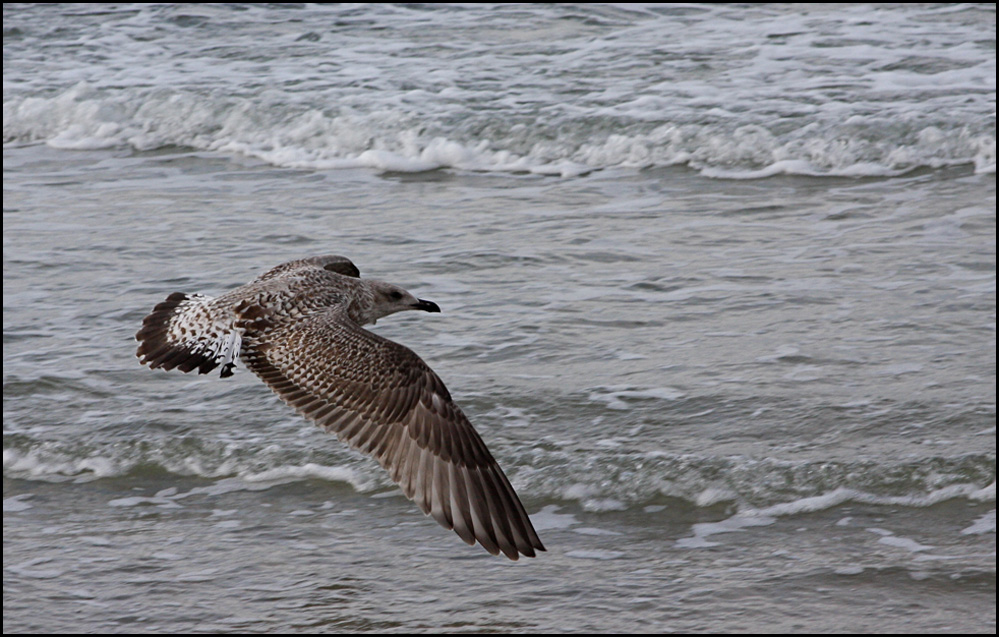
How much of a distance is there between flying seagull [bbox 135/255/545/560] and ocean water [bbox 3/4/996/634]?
212 millimetres

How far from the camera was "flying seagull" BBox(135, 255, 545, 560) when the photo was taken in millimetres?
3947

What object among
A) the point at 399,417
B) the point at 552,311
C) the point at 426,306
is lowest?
the point at 552,311

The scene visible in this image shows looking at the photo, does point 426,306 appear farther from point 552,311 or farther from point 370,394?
point 552,311

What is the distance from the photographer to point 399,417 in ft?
13.4

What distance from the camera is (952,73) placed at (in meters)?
9.52

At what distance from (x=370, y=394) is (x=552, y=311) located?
2065 mm

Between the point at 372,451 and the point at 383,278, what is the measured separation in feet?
8.48

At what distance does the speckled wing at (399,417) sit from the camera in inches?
157

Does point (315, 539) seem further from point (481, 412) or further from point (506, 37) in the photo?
point (506, 37)

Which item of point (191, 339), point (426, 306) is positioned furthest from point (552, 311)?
point (191, 339)

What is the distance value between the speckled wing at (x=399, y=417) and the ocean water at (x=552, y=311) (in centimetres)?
25

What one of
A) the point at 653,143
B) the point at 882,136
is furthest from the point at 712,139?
the point at 882,136

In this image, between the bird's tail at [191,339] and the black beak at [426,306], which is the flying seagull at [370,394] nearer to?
the bird's tail at [191,339]

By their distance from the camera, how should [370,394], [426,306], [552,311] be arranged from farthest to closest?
[552,311] < [426,306] < [370,394]
